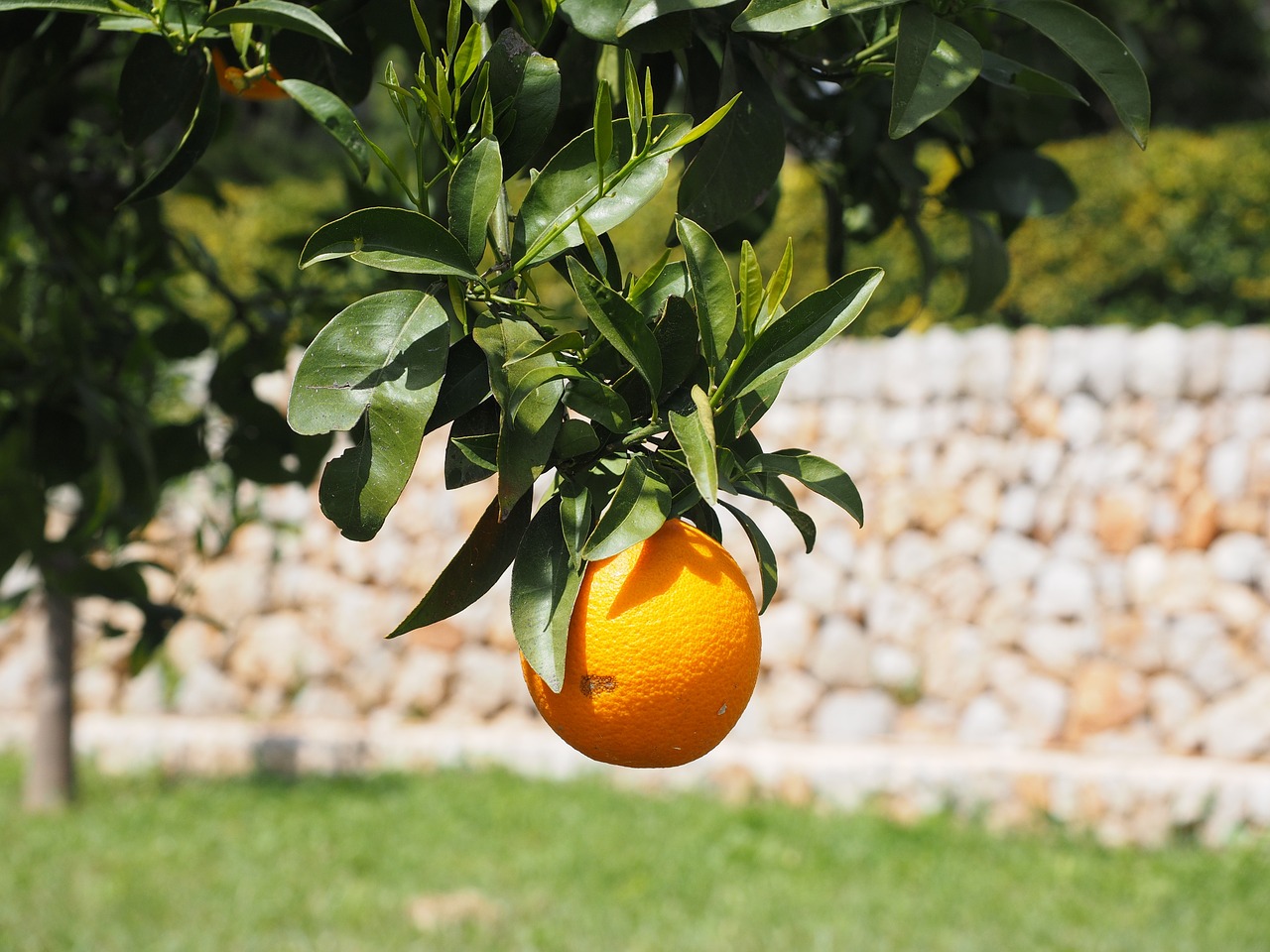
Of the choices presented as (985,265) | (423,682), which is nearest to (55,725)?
(423,682)

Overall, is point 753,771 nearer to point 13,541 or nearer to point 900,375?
point 900,375

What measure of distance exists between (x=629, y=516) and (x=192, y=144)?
1.39ft

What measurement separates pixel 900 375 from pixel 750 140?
4.37m

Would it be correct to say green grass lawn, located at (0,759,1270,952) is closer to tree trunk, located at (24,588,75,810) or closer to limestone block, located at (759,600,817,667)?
tree trunk, located at (24,588,75,810)

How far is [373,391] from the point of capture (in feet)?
1.92

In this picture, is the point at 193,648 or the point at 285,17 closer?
the point at 285,17

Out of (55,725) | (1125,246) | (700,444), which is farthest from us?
(1125,246)

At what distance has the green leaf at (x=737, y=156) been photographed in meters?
0.73

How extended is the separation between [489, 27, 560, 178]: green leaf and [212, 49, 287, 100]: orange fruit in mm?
187

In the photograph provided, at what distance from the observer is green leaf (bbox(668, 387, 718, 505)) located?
0.54 m

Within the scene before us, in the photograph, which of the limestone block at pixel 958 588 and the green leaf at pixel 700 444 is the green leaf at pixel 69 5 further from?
the limestone block at pixel 958 588

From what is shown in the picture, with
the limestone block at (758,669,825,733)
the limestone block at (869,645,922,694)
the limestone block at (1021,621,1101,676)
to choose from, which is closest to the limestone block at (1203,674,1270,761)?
the limestone block at (1021,621,1101,676)

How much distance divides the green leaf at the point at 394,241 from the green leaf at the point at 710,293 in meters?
0.11

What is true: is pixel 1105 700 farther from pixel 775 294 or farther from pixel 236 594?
pixel 775 294
